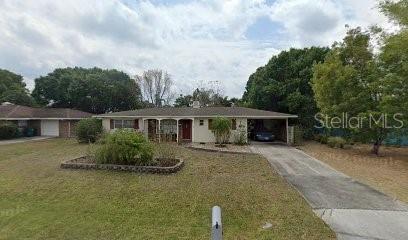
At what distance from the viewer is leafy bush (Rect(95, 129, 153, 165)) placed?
46.0ft

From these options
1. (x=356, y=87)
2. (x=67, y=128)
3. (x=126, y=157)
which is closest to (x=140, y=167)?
(x=126, y=157)

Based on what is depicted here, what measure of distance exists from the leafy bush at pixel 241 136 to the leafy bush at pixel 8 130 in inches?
867

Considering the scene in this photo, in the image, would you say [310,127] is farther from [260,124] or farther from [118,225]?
[118,225]

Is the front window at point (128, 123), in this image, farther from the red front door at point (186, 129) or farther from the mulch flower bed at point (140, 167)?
the mulch flower bed at point (140, 167)

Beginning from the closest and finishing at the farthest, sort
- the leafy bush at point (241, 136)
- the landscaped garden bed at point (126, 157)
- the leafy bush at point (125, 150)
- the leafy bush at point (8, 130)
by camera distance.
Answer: the landscaped garden bed at point (126, 157) < the leafy bush at point (125, 150) < the leafy bush at point (241, 136) < the leafy bush at point (8, 130)

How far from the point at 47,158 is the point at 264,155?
39.7 ft

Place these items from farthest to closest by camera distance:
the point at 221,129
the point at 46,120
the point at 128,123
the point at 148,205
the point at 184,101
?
the point at 184,101 → the point at 46,120 → the point at 128,123 → the point at 221,129 → the point at 148,205

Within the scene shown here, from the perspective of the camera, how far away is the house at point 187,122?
2608 cm

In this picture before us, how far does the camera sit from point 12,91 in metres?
43.8

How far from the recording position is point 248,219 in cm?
773

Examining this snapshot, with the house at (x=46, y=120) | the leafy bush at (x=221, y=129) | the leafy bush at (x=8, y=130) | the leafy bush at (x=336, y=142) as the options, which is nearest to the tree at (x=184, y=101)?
the house at (x=46, y=120)

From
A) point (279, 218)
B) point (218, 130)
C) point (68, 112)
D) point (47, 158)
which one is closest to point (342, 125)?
point (218, 130)

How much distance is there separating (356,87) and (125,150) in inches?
599

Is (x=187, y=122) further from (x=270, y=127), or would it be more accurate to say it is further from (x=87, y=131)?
(x=270, y=127)
